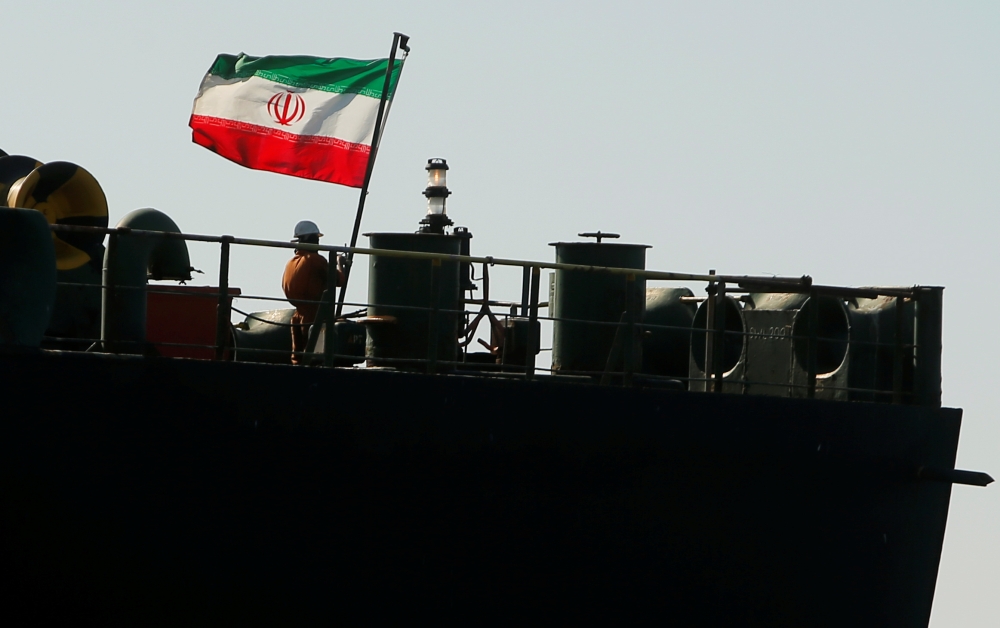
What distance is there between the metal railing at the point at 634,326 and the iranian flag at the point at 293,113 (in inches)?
86.4

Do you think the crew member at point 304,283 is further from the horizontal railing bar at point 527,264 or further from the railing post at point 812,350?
the railing post at point 812,350

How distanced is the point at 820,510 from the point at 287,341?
5.93 meters

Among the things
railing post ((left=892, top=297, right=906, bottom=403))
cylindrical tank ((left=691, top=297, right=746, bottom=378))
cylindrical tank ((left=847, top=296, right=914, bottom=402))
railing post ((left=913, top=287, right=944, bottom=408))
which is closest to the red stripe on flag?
cylindrical tank ((left=691, top=297, right=746, bottom=378))

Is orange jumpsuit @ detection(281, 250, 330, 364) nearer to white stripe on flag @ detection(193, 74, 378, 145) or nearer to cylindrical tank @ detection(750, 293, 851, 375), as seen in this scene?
white stripe on flag @ detection(193, 74, 378, 145)

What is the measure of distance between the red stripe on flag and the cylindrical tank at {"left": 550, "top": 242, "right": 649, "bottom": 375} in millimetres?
2725

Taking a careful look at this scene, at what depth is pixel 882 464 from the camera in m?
14.2

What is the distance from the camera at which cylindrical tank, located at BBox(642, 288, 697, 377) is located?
626 inches

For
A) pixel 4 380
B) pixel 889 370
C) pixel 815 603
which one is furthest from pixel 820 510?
pixel 4 380

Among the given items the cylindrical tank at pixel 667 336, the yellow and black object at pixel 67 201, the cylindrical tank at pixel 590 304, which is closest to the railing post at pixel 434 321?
the cylindrical tank at pixel 590 304

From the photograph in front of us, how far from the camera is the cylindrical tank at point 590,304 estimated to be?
14.3 m

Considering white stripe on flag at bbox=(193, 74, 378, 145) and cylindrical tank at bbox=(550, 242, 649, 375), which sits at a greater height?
white stripe on flag at bbox=(193, 74, 378, 145)

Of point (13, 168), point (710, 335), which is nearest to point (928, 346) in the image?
point (710, 335)

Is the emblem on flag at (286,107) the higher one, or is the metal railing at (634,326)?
the emblem on flag at (286,107)

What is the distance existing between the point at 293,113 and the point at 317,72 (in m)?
0.51
